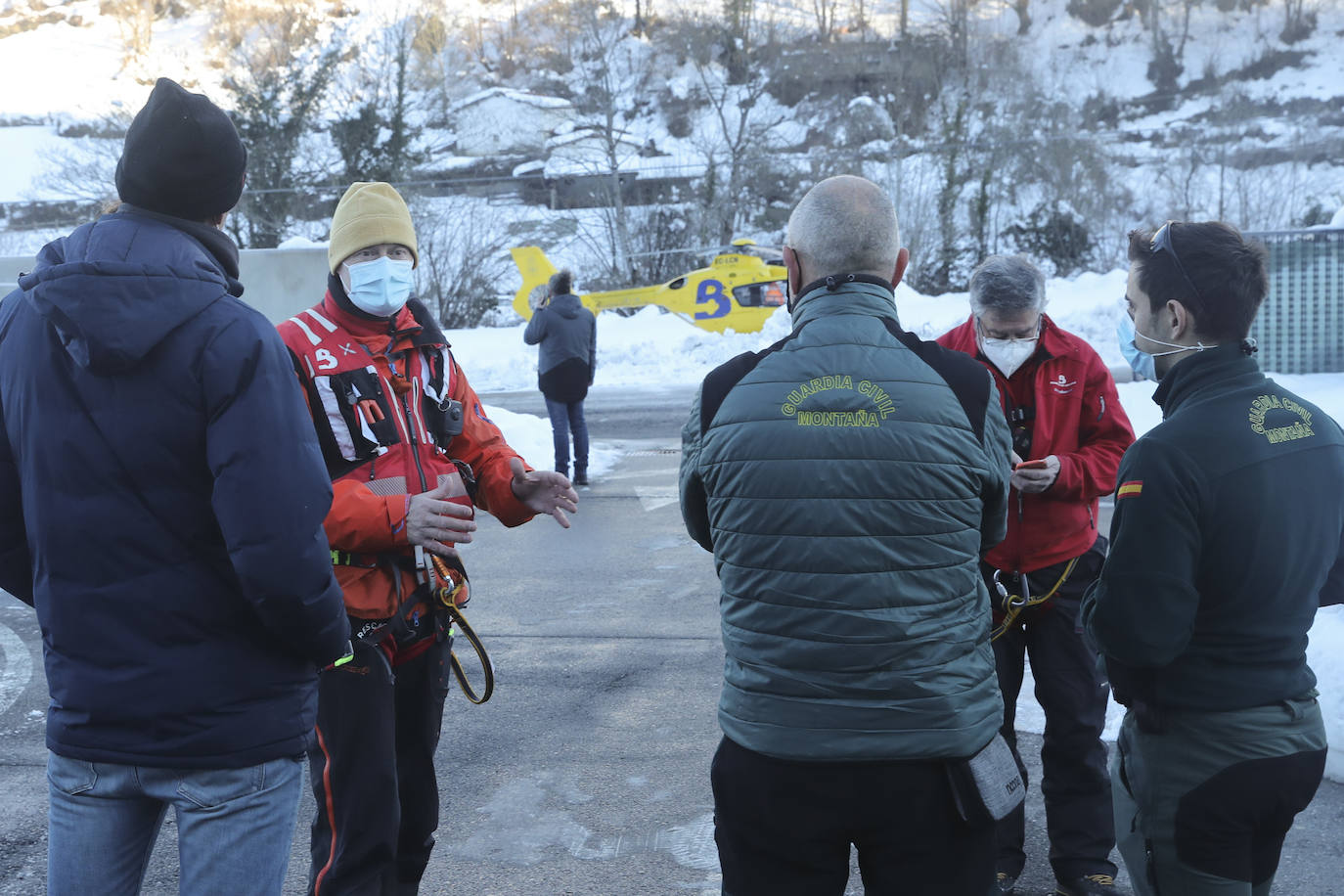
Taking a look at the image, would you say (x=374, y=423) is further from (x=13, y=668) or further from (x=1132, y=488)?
(x=13, y=668)

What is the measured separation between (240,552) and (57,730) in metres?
0.49

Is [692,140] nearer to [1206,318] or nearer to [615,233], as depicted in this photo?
[615,233]

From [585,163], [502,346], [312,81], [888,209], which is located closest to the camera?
[888,209]

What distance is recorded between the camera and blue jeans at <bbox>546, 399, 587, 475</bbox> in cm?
1140

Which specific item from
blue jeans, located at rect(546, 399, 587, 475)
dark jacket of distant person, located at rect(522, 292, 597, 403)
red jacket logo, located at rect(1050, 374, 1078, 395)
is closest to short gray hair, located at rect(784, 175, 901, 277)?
red jacket logo, located at rect(1050, 374, 1078, 395)

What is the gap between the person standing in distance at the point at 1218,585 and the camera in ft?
7.61

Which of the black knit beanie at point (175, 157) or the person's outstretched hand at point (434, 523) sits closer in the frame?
the black knit beanie at point (175, 157)

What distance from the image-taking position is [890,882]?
85.4 inches

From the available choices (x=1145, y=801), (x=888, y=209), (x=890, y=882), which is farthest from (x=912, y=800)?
(x=888, y=209)

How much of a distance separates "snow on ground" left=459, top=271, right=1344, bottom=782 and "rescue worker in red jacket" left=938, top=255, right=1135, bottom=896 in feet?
27.8

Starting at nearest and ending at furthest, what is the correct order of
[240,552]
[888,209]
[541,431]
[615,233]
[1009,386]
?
[240,552] → [888,209] → [1009,386] → [541,431] → [615,233]

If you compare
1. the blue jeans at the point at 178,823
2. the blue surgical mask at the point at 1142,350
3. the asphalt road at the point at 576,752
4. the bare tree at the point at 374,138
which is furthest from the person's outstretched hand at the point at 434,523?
the bare tree at the point at 374,138

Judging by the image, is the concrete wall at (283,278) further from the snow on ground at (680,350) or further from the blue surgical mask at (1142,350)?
the blue surgical mask at (1142,350)

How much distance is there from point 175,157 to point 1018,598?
8.92 feet
